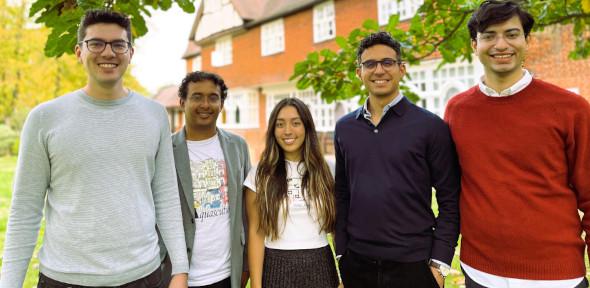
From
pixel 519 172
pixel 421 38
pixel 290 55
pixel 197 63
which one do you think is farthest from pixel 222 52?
pixel 519 172

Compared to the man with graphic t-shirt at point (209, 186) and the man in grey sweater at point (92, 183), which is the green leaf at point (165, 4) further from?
the man in grey sweater at point (92, 183)

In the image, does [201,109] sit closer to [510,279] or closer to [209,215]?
[209,215]

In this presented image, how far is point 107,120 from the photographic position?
2064 millimetres

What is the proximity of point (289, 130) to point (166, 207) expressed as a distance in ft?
3.16

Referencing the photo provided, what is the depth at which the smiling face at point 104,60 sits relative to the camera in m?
2.08

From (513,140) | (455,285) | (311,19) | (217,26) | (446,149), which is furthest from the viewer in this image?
(217,26)

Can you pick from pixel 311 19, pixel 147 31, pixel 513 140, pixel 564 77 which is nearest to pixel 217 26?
pixel 311 19

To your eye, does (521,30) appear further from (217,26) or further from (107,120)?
(217,26)

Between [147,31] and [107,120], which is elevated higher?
[147,31]

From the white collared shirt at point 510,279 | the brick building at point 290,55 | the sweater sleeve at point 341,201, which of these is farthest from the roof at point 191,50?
the white collared shirt at point 510,279

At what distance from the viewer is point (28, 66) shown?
78.2 ft

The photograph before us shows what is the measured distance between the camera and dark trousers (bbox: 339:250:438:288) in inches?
95.8

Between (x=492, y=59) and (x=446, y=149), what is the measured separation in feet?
1.83

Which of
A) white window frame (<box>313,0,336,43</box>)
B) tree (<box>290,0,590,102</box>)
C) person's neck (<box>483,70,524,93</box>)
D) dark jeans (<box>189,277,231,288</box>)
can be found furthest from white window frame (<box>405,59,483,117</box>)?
dark jeans (<box>189,277,231,288</box>)
